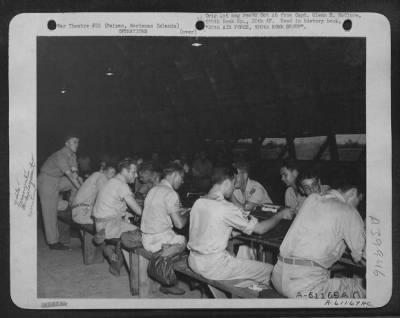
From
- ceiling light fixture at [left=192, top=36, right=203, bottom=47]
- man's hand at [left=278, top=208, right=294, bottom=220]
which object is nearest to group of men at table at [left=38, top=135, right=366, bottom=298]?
man's hand at [left=278, top=208, right=294, bottom=220]

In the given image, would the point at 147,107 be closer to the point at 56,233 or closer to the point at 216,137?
the point at 216,137

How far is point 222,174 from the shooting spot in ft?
4.84

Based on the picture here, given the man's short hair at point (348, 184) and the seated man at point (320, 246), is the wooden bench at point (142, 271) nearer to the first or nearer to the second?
the seated man at point (320, 246)

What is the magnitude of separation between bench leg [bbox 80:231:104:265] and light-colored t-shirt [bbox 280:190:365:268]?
0.66 meters

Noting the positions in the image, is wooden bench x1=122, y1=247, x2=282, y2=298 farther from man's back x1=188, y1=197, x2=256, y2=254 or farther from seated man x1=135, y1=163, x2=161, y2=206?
seated man x1=135, y1=163, x2=161, y2=206

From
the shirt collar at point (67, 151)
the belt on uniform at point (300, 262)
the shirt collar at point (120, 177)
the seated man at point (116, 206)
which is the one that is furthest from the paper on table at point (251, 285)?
the shirt collar at point (67, 151)

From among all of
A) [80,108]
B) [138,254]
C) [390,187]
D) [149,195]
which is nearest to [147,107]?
[80,108]

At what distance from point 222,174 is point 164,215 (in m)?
0.28

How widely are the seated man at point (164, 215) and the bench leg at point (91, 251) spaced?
17cm

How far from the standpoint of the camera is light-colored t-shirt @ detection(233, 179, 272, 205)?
1589mm

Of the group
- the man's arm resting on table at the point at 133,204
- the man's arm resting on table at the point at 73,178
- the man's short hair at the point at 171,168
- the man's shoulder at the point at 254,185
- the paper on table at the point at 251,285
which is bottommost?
the paper on table at the point at 251,285

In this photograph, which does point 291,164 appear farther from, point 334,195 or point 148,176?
point 148,176

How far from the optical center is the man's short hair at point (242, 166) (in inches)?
58.8
